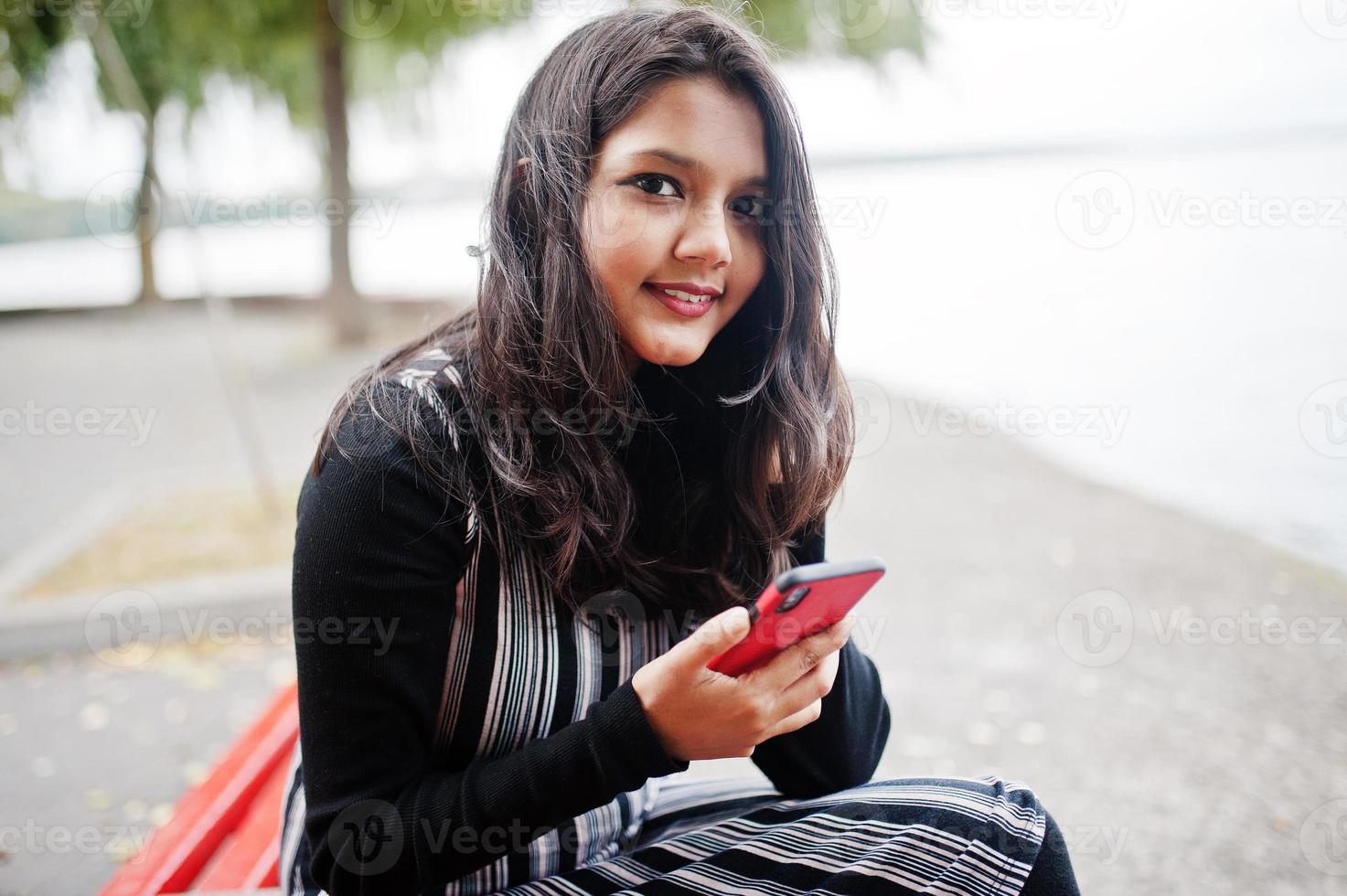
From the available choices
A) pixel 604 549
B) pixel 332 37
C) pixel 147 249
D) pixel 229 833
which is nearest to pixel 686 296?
pixel 604 549

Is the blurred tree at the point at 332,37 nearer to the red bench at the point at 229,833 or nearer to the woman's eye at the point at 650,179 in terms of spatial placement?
the woman's eye at the point at 650,179

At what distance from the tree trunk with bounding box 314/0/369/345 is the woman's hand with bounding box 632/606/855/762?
307 inches

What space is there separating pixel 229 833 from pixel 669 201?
5.78 feet

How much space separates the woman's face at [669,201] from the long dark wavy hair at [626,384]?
0.02 meters

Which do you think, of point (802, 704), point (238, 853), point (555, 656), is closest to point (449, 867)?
point (555, 656)

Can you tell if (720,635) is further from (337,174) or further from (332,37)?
(337,174)

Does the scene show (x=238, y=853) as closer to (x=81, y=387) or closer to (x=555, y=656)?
(x=555, y=656)

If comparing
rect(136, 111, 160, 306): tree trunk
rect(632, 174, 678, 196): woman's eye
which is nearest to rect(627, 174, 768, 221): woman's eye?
rect(632, 174, 678, 196): woman's eye

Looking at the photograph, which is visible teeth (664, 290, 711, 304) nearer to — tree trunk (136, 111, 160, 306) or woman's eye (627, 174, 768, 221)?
woman's eye (627, 174, 768, 221)

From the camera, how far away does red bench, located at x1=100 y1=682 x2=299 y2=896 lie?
6.25 feet

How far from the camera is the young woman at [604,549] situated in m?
1.30

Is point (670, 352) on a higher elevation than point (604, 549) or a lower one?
higher

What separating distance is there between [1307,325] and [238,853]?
33.5 ft

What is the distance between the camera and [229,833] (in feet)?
7.08
